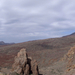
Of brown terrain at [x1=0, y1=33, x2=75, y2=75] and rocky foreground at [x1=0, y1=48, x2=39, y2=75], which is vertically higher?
rocky foreground at [x1=0, y1=48, x2=39, y2=75]

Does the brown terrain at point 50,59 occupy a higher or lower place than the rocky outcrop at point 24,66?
lower

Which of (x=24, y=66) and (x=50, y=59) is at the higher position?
(x=24, y=66)

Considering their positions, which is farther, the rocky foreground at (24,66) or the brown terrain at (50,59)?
the brown terrain at (50,59)

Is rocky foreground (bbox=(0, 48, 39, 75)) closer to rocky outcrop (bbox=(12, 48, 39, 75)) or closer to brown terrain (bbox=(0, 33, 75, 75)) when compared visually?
rocky outcrop (bbox=(12, 48, 39, 75))

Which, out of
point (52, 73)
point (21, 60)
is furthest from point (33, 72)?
point (52, 73)

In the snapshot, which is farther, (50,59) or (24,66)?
(50,59)

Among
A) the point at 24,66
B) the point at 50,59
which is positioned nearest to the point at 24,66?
the point at 24,66

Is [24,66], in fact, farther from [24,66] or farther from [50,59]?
[50,59]

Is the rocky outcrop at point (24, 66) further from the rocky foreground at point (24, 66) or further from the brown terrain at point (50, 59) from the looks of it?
the brown terrain at point (50, 59)

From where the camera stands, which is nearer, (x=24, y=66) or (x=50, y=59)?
(x=24, y=66)

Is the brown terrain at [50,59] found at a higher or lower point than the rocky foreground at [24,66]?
lower

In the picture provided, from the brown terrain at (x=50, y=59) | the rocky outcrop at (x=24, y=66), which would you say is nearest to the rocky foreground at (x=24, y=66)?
the rocky outcrop at (x=24, y=66)

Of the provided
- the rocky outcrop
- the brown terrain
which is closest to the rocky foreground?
the rocky outcrop

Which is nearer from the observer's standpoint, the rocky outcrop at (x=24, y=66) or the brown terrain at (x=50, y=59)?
the rocky outcrop at (x=24, y=66)
